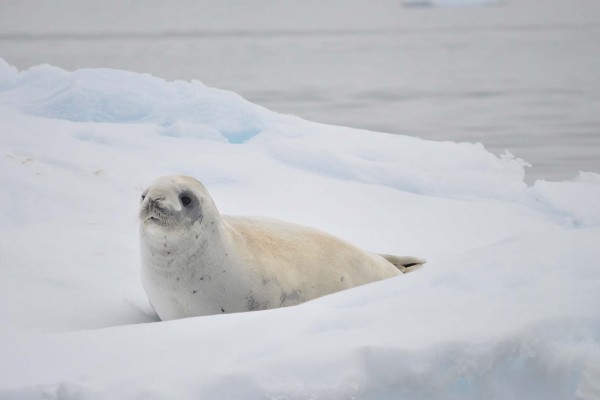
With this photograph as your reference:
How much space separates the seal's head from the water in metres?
5.77

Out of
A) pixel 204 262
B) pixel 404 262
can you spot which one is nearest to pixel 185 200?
pixel 204 262

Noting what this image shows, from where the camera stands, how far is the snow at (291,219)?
94.4 inches

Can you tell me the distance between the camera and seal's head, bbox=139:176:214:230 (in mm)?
3635

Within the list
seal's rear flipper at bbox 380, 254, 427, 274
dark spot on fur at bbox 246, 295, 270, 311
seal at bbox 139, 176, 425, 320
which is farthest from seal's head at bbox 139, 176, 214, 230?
seal's rear flipper at bbox 380, 254, 427, 274

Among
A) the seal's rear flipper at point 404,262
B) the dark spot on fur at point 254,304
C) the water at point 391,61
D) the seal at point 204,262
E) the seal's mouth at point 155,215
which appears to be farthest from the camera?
the water at point 391,61

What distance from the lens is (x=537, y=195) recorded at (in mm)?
6969

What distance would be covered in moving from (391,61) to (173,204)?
19052 mm

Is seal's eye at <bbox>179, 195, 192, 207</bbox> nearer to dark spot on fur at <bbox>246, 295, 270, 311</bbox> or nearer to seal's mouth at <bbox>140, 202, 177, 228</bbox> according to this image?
seal's mouth at <bbox>140, 202, 177, 228</bbox>

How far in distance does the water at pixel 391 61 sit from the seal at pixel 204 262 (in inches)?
215

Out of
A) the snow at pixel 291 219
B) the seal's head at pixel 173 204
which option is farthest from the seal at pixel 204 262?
the snow at pixel 291 219

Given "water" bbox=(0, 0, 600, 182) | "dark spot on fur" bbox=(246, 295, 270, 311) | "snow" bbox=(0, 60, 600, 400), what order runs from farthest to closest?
"water" bbox=(0, 0, 600, 182), "dark spot on fur" bbox=(246, 295, 270, 311), "snow" bbox=(0, 60, 600, 400)

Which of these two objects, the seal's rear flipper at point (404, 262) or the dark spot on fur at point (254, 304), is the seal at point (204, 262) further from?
the seal's rear flipper at point (404, 262)

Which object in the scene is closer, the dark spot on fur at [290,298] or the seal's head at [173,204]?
the seal's head at [173,204]

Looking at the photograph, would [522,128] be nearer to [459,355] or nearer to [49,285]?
[49,285]
